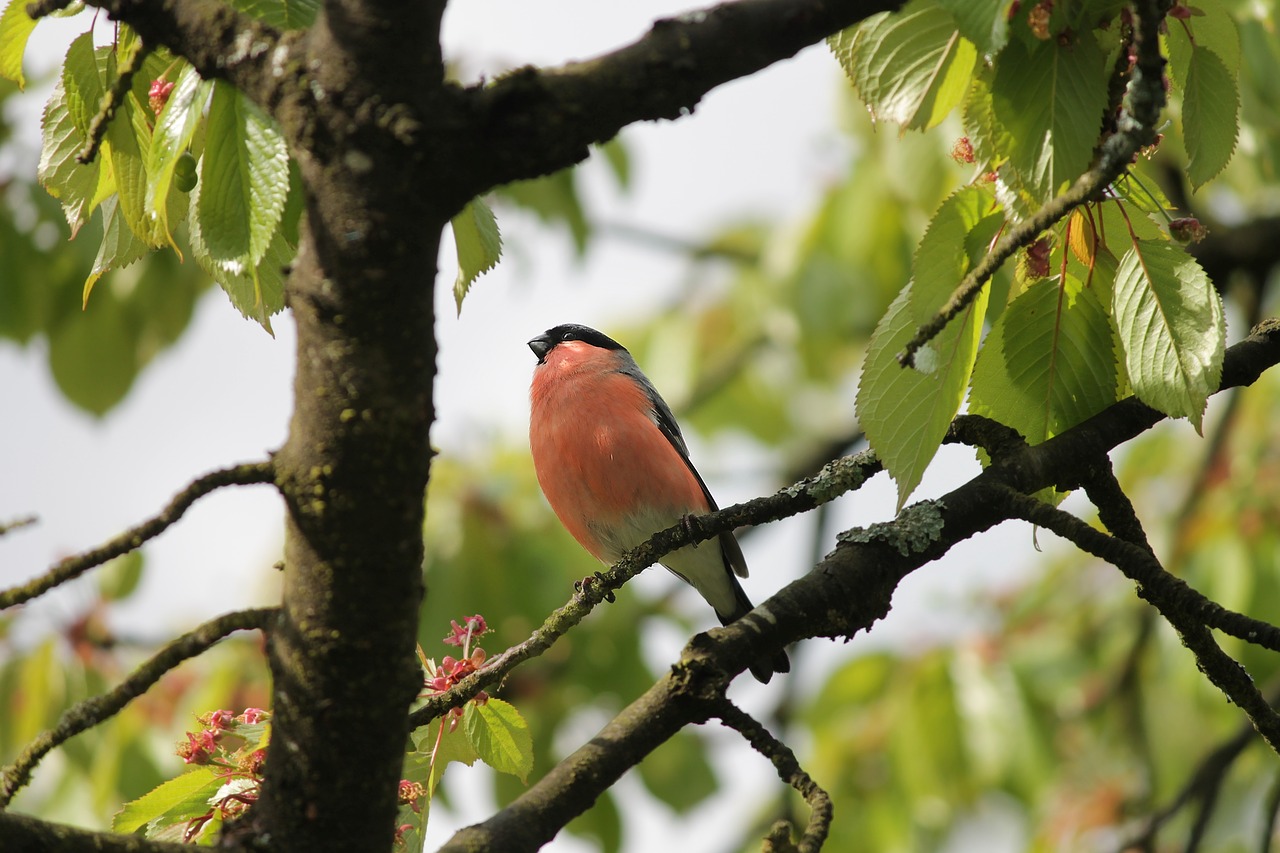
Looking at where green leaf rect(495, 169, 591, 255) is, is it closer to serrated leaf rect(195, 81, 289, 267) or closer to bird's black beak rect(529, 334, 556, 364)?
bird's black beak rect(529, 334, 556, 364)

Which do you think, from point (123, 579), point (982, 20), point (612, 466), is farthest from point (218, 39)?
point (123, 579)

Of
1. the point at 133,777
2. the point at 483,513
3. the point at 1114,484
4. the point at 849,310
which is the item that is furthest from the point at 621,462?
the point at 1114,484

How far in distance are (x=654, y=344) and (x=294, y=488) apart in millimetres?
7193

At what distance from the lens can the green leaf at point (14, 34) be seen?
2115mm

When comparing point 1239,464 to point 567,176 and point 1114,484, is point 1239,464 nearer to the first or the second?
point 567,176

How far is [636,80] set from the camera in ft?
5.11

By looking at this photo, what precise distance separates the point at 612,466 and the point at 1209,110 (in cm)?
333

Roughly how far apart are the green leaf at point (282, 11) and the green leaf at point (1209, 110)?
155 cm

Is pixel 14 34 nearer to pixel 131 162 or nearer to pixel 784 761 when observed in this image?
pixel 131 162

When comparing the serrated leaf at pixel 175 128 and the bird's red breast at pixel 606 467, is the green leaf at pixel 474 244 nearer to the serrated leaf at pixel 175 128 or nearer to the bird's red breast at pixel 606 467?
the serrated leaf at pixel 175 128

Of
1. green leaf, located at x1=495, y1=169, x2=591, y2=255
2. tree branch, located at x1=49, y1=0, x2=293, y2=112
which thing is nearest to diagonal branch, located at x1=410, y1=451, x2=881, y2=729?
tree branch, located at x1=49, y1=0, x2=293, y2=112

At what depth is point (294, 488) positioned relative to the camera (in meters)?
1.60

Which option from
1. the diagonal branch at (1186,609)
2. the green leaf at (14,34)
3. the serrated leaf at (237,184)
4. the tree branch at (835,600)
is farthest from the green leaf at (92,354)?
the diagonal branch at (1186,609)

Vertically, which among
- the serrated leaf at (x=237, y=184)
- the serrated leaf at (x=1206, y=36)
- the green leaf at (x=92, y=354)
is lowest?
the serrated leaf at (x=1206, y=36)
